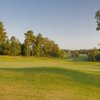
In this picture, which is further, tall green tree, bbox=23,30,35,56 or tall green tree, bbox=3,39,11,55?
tall green tree, bbox=23,30,35,56

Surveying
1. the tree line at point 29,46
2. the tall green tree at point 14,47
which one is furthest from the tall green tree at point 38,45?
the tall green tree at point 14,47

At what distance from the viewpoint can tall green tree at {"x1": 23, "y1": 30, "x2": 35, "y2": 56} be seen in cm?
10968

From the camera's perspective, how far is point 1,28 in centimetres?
10069

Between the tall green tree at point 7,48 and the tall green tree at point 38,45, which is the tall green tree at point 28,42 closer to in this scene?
the tall green tree at point 38,45

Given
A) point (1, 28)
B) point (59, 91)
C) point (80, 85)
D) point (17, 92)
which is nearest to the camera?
point (17, 92)

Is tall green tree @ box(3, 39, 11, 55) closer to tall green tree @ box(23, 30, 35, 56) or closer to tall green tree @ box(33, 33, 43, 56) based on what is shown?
tall green tree @ box(23, 30, 35, 56)

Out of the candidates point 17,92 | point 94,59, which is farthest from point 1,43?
point 17,92

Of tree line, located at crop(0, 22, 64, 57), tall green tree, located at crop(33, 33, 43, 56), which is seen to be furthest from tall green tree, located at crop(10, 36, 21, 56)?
tall green tree, located at crop(33, 33, 43, 56)

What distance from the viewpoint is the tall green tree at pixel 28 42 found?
109675 mm

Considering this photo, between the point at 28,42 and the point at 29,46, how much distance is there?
1706 mm

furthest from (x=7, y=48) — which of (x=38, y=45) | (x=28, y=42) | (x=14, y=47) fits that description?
(x=38, y=45)

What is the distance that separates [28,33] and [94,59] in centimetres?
3741

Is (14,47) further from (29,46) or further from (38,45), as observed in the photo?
(38,45)

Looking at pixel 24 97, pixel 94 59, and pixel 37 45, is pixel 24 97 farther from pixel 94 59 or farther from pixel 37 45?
pixel 94 59
